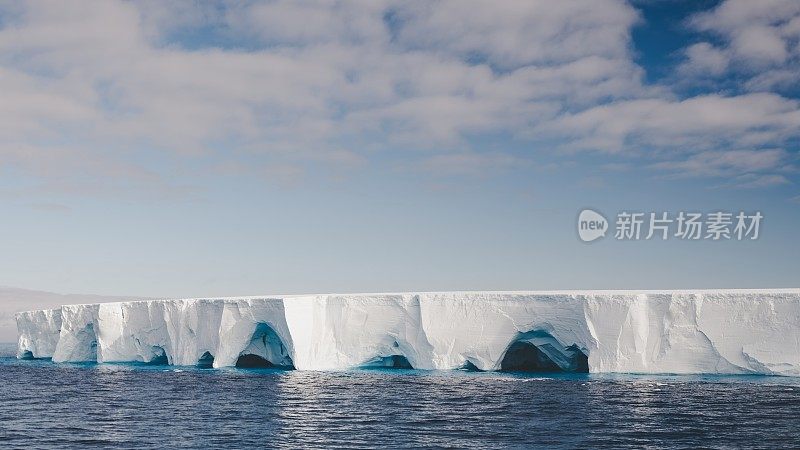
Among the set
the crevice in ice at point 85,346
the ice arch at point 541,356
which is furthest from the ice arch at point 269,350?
the crevice in ice at point 85,346

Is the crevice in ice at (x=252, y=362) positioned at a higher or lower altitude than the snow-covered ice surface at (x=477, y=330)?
lower

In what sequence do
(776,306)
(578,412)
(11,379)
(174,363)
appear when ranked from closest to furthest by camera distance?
(578,412)
(776,306)
(11,379)
(174,363)

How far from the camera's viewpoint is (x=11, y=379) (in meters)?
30.1

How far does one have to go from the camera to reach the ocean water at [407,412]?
14.4m

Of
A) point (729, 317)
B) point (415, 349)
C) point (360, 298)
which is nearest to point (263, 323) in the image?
point (360, 298)

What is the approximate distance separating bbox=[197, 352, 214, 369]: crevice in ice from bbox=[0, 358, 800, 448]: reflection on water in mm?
5747

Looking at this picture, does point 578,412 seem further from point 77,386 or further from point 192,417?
point 77,386

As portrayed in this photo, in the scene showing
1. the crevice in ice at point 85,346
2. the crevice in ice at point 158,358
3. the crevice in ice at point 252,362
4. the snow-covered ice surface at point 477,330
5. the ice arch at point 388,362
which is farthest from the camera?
the crevice in ice at point 85,346

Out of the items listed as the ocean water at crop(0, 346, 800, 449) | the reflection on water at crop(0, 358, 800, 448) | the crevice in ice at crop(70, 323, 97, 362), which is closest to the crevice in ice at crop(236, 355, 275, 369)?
the ocean water at crop(0, 346, 800, 449)

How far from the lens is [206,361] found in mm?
34312

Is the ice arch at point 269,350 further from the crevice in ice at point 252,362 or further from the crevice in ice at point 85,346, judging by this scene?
the crevice in ice at point 85,346

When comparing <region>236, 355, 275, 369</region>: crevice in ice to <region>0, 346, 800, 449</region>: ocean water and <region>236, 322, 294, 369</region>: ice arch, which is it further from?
<region>0, 346, 800, 449</region>: ocean water

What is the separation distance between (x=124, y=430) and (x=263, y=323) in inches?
547

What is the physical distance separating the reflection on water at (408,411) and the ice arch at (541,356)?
181 centimetres
